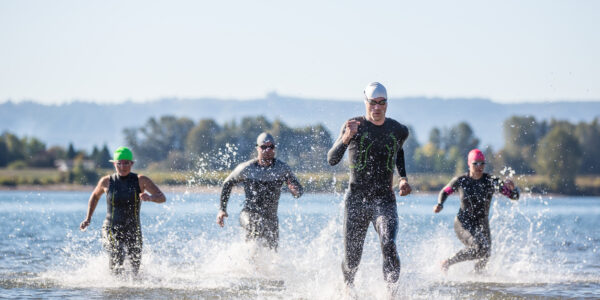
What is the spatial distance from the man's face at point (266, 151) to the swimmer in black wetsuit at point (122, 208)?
65.8 inches

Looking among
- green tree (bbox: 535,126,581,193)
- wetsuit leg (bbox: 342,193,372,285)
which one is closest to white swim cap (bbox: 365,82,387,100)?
wetsuit leg (bbox: 342,193,372,285)

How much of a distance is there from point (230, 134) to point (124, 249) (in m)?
111

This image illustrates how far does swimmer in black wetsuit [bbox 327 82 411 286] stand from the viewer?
29.6 feet

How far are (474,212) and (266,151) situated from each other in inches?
126

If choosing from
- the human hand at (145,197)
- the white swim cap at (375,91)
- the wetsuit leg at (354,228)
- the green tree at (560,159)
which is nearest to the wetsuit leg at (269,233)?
the human hand at (145,197)

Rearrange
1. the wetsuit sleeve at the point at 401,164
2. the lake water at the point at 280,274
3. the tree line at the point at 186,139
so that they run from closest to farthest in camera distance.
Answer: the wetsuit sleeve at the point at 401,164, the lake water at the point at 280,274, the tree line at the point at 186,139

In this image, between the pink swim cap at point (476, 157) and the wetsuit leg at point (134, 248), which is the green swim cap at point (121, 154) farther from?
the pink swim cap at point (476, 157)

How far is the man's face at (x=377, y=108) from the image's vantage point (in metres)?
9.05

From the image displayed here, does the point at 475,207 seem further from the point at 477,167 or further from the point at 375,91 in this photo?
the point at 375,91

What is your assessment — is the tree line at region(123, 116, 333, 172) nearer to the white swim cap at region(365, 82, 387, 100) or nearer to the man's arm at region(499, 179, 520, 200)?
the man's arm at region(499, 179, 520, 200)

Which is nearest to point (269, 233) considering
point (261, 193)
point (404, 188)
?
point (261, 193)

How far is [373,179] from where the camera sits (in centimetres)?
916

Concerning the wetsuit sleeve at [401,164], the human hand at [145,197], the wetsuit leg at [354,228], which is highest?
the wetsuit sleeve at [401,164]

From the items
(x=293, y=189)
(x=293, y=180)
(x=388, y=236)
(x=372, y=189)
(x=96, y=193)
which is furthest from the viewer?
(x=293, y=180)
